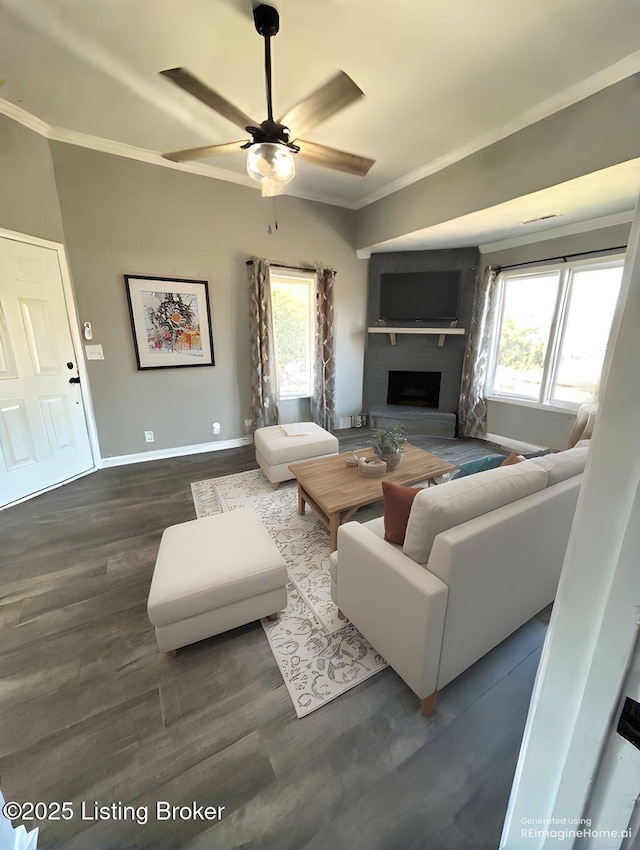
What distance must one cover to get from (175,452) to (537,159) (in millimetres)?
4376

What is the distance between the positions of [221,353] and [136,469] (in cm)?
164

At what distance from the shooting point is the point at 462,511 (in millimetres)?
1272

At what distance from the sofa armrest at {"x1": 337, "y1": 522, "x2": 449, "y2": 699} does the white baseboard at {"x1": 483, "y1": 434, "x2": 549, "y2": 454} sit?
11.2 feet

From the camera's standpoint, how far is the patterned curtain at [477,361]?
414 centimetres

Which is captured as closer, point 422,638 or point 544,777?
point 544,777

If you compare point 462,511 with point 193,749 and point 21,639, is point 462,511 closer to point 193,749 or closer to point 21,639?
point 193,749

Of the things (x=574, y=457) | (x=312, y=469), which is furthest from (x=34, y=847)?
(x=574, y=457)

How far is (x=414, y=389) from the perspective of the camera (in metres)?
4.94

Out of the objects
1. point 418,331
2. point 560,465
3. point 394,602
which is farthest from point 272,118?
point 418,331

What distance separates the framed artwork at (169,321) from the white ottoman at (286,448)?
1339 millimetres

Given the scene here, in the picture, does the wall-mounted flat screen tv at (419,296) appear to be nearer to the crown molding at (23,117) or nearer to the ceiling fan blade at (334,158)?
the ceiling fan blade at (334,158)

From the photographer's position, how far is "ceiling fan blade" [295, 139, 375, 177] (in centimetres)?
211

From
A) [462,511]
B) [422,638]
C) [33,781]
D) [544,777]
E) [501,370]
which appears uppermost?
[501,370]

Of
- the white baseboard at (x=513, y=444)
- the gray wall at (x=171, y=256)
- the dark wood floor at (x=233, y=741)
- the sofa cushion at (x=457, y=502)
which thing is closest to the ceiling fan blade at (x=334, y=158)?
the gray wall at (x=171, y=256)
